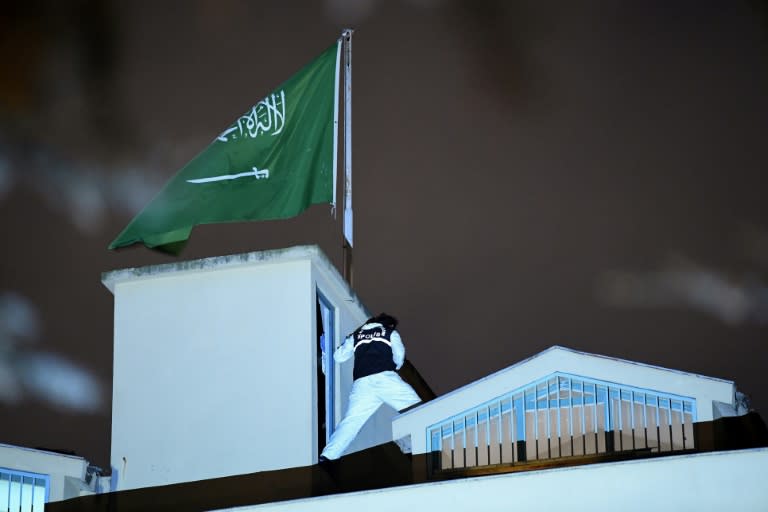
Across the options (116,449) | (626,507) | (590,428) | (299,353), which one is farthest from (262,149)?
(626,507)

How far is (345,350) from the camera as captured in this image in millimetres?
15695

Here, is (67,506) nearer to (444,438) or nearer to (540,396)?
(444,438)

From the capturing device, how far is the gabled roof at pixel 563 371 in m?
15.2

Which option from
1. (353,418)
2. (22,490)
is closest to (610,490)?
(353,418)

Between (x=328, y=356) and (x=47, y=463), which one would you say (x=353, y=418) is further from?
(x=47, y=463)

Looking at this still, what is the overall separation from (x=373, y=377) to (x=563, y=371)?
2.21m

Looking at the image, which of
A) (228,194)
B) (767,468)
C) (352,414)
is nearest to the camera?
(767,468)

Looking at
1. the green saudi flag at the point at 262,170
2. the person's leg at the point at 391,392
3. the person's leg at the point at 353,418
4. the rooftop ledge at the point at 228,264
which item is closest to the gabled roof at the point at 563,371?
the person's leg at the point at 391,392

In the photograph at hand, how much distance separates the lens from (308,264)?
1614 cm

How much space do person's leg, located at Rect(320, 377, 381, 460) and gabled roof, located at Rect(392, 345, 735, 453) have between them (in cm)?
83

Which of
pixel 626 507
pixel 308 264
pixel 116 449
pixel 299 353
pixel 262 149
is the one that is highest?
pixel 262 149

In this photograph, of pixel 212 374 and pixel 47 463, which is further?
pixel 212 374

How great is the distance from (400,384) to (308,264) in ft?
6.04

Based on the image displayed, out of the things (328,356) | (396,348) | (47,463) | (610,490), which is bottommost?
(610,490)
